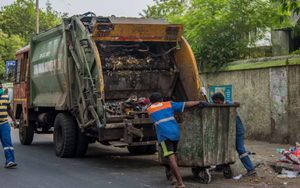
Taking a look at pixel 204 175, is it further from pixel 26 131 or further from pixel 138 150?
pixel 26 131

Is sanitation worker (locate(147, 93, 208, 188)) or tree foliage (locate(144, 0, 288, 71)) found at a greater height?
tree foliage (locate(144, 0, 288, 71))

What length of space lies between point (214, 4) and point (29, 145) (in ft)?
21.4

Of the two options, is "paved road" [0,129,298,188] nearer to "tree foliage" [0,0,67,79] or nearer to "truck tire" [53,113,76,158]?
"truck tire" [53,113,76,158]

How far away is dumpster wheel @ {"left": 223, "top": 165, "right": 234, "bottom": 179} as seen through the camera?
5.66 metres

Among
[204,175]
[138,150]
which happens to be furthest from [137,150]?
[204,175]

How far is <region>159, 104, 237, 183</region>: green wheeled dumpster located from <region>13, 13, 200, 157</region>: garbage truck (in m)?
1.08

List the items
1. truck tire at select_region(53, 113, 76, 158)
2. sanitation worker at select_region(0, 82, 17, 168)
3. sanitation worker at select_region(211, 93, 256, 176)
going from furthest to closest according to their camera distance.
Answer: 1. truck tire at select_region(53, 113, 76, 158)
2. sanitation worker at select_region(0, 82, 17, 168)
3. sanitation worker at select_region(211, 93, 256, 176)

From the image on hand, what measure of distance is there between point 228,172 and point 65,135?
135 inches

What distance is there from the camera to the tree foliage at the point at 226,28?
10.6 m

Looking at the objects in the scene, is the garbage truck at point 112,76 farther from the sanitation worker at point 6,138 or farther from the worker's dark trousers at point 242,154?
the worker's dark trousers at point 242,154

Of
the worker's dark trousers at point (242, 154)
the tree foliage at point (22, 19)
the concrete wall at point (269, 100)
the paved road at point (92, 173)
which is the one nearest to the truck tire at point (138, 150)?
the paved road at point (92, 173)

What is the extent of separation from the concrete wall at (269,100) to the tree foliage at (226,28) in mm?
682

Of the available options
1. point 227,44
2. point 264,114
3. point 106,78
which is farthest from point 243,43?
point 106,78

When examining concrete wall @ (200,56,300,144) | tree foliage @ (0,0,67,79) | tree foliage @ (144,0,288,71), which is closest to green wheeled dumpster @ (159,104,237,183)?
concrete wall @ (200,56,300,144)
